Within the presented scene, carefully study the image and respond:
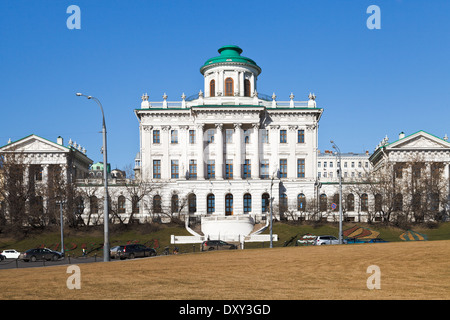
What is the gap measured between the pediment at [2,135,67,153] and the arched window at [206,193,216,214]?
2635 cm

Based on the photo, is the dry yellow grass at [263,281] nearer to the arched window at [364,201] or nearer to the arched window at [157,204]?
the arched window at [157,204]

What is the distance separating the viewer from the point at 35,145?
80375mm

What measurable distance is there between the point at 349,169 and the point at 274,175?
101761 mm

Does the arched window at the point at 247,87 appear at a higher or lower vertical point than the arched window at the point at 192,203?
higher

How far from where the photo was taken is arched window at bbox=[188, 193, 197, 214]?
2979 inches

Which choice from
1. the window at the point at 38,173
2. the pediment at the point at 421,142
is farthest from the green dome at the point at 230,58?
the window at the point at 38,173

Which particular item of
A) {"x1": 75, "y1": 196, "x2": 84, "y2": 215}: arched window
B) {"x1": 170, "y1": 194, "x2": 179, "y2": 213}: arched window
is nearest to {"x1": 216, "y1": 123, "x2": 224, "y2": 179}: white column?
{"x1": 170, "y1": 194, "x2": 179, "y2": 213}: arched window

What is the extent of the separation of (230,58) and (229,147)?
15695 millimetres

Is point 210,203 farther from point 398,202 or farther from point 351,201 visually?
point 398,202

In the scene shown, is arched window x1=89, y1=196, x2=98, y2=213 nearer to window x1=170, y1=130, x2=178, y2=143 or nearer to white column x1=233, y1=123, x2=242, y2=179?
window x1=170, y1=130, x2=178, y2=143

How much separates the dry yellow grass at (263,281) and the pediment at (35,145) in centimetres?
6210

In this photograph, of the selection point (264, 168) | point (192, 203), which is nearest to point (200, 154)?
point (192, 203)

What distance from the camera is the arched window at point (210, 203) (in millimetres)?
75812
